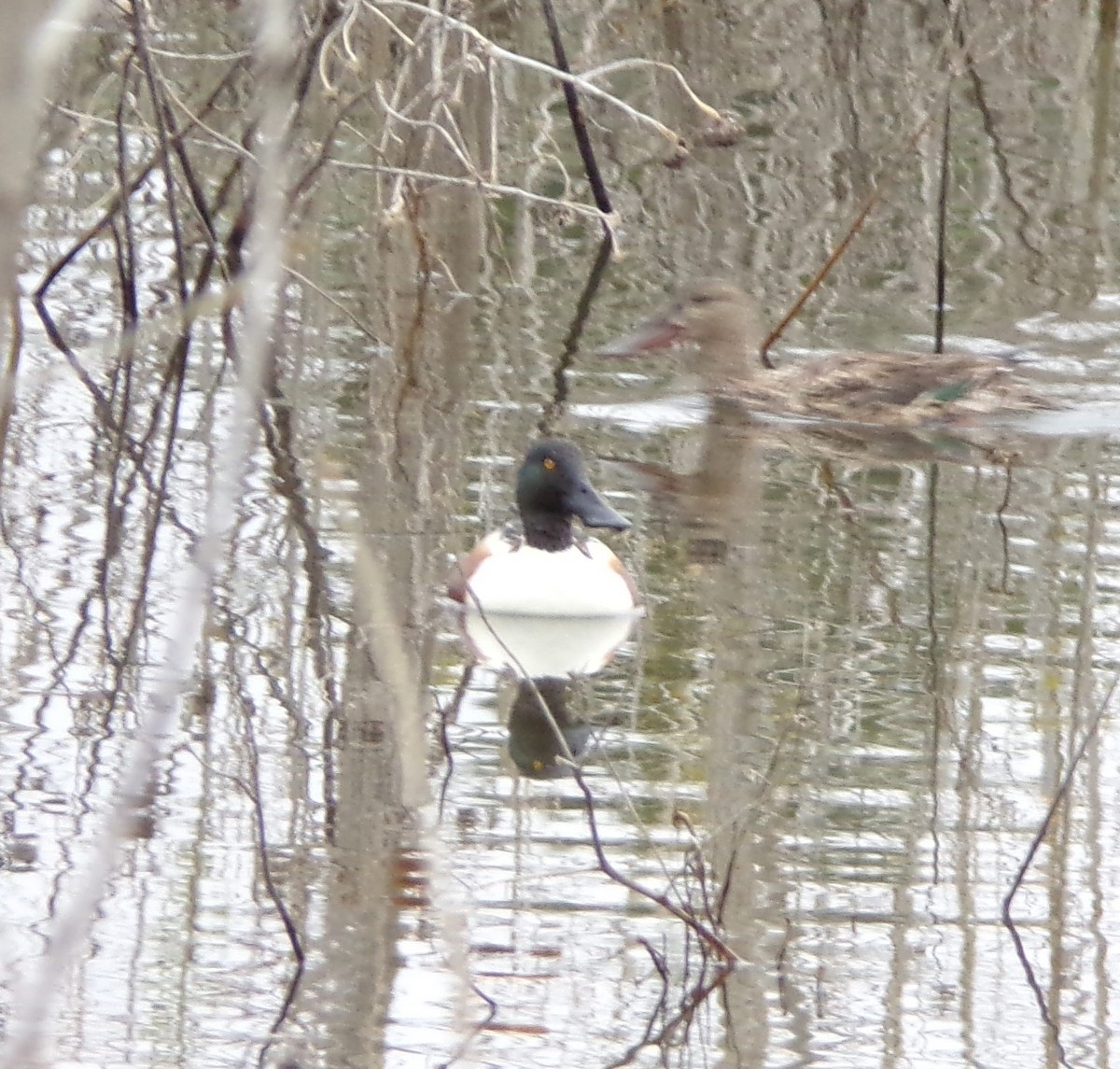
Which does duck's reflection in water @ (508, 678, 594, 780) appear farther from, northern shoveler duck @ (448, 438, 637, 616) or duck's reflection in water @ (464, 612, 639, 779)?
northern shoveler duck @ (448, 438, 637, 616)

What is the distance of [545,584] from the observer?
6.98 meters

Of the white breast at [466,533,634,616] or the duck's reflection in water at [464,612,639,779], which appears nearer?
the duck's reflection in water at [464,612,639,779]

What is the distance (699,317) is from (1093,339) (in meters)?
2.06

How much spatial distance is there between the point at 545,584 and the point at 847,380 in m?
2.78

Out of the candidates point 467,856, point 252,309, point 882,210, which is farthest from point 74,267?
point 252,309

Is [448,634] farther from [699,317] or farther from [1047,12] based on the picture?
[1047,12]

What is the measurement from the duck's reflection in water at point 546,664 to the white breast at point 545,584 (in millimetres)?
37

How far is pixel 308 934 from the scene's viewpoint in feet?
14.5

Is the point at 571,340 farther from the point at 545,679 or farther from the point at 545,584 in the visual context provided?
the point at 545,679

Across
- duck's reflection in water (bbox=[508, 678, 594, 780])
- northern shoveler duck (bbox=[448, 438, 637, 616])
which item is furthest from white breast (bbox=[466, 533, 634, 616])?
duck's reflection in water (bbox=[508, 678, 594, 780])

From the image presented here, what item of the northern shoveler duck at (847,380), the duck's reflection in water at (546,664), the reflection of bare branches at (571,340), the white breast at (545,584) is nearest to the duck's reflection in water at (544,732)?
the duck's reflection in water at (546,664)

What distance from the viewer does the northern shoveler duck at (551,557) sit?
271 inches

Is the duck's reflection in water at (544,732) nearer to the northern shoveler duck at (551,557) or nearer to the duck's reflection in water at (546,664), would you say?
the duck's reflection in water at (546,664)

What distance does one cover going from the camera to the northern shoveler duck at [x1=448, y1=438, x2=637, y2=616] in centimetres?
689
